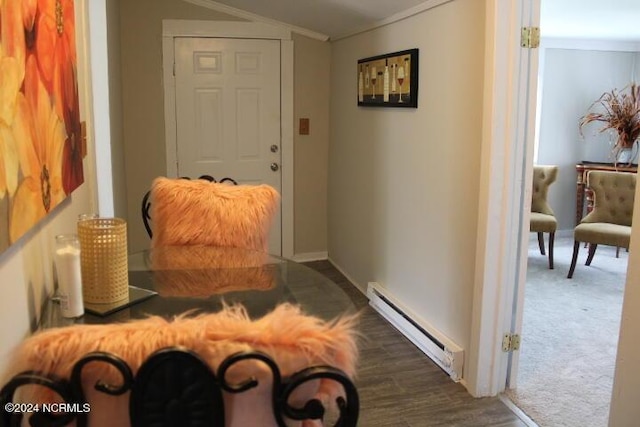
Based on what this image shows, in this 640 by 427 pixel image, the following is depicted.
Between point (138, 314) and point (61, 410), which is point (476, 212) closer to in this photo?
point (138, 314)

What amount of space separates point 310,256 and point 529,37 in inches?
118

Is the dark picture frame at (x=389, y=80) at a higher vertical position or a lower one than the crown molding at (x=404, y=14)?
lower

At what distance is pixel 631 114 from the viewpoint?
537cm

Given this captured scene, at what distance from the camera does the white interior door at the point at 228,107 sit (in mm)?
4492

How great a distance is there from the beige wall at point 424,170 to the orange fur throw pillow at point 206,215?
106cm

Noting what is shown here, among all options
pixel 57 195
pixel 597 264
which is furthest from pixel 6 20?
pixel 597 264

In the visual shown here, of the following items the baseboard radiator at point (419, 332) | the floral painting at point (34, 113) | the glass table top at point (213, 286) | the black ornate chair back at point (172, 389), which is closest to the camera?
the black ornate chair back at point (172, 389)

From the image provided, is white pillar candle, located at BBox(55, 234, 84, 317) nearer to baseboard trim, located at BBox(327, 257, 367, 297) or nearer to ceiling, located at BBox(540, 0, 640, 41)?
baseboard trim, located at BBox(327, 257, 367, 297)

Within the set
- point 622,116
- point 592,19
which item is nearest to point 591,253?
point 622,116

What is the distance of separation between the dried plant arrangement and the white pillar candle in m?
5.39

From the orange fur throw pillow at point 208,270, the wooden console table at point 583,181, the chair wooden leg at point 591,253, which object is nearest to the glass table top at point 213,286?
the orange fur throw pillow at point 208,270

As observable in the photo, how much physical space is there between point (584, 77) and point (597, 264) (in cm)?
199

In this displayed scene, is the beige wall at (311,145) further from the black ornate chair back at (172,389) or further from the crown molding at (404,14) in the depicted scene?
the black ornate chair back at (172,389)

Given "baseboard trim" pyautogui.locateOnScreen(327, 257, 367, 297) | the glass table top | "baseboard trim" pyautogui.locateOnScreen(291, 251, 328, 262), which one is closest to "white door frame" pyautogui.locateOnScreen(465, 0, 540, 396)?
the glass table top
